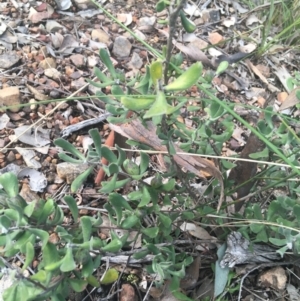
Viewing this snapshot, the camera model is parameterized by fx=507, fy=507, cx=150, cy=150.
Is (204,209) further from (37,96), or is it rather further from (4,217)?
(37,96)

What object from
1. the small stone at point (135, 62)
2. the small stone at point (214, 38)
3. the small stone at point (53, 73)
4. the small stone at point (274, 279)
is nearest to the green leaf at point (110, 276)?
Result: the small stone at point (274, 279)

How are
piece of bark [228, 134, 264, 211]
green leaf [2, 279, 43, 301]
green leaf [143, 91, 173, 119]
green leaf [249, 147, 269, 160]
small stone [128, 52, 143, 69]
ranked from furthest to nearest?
small stone [128, 52, 143, 69] → piece of bark [228, 134, 264, 211] → green leaf [249, 147, 269, 160] → green leaf [2, 279, 43, 301] → green leaf [143, 91, 173, 119]

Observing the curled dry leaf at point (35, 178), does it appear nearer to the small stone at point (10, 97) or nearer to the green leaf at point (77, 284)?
the small stone at point (10, 97)

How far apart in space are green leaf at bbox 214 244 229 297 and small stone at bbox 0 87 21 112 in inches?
30.4

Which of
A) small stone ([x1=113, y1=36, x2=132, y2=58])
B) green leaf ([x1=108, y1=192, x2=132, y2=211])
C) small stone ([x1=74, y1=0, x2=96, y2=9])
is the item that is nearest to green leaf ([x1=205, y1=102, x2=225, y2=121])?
green leaf ([x1=108, y1=192, x2=132, y2=211])

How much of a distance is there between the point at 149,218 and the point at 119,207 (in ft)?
1.07

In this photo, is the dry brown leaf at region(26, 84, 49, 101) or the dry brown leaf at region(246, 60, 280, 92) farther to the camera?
the dry brown leaf at region(246, 60, 280, 92)

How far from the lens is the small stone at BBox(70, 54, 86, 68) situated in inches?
69.8

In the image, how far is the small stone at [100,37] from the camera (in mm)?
1879

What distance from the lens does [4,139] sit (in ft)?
5.10

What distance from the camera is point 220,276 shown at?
1.35 meters

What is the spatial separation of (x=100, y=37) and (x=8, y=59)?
0.36 m

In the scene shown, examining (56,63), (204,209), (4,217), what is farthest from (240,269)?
(56,63)

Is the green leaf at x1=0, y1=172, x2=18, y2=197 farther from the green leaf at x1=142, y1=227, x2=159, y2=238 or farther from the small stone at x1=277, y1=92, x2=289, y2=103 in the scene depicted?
the small stone at x1=277, y1=92, x2=289, y2=103
